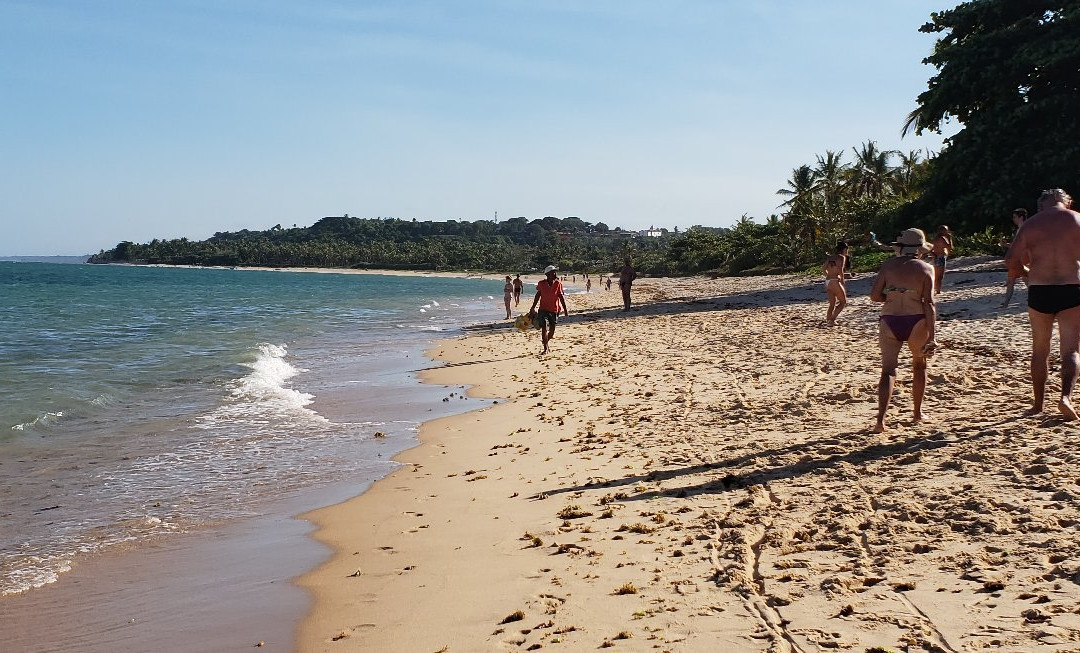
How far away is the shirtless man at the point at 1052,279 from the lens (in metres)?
6.55

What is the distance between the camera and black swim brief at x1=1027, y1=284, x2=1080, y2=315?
658cm

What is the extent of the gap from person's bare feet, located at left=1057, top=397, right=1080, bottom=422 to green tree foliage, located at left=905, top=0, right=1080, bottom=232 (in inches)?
705

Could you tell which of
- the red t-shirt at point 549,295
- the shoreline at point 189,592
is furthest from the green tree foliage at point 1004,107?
the shoreline at point 189,592

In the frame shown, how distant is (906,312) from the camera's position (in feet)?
22.7

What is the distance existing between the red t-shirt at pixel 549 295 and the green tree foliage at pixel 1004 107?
42.9ft

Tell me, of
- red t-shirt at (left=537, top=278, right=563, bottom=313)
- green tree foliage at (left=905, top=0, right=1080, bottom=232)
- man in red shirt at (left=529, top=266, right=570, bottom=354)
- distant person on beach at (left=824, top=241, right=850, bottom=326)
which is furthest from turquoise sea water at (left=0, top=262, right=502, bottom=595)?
green tree foliage at (left=905, top=0, right=1080, bottom=232)

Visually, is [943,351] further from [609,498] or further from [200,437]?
[200,437]

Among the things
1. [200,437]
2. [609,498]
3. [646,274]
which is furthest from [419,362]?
[646,274]

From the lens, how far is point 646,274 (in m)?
83.5

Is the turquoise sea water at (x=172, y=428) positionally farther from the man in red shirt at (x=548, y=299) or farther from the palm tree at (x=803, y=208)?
the palm tree at (x=803, y=208)

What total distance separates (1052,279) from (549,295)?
34.2ft

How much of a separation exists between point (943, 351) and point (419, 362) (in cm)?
1051

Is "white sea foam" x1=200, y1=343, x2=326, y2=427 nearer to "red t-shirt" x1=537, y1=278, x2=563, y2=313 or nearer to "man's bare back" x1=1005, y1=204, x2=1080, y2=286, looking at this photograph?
"red t-shirt" x1=537, y1=278, x2=563, y2=313

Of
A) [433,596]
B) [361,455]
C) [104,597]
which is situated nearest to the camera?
[433,596]
